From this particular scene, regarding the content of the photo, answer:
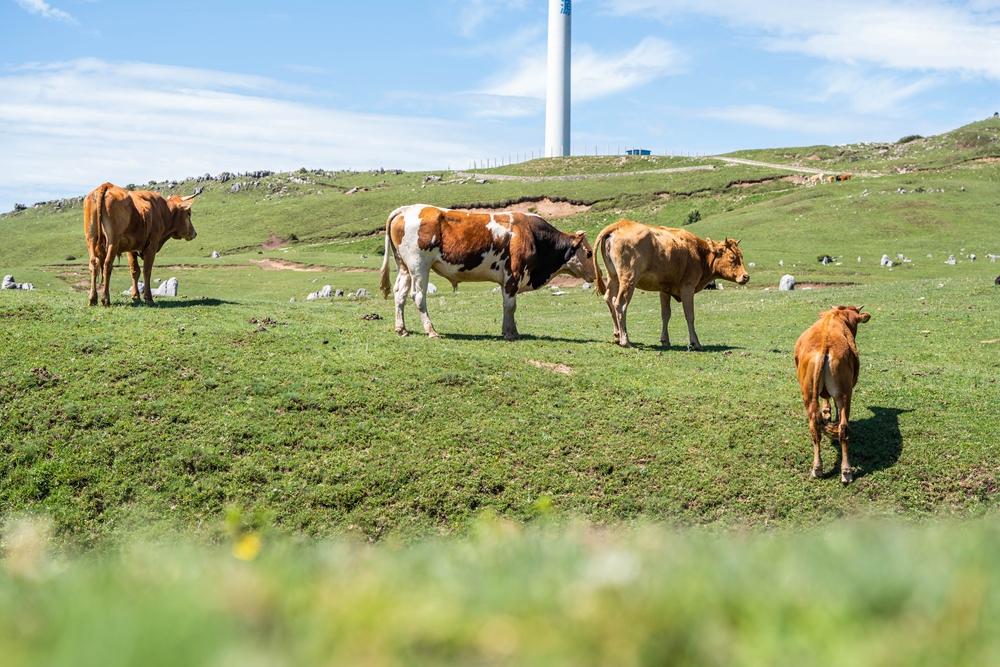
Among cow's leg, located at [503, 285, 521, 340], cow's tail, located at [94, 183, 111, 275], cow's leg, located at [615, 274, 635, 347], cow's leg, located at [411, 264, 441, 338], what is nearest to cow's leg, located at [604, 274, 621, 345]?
cow's leg, located at [615, 274, 635, 347]

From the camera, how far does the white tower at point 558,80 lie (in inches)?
5714

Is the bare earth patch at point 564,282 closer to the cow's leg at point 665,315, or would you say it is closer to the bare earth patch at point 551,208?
the cow's leg at point 665,315

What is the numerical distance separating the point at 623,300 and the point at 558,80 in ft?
451

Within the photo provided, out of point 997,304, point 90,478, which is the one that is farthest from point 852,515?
point 997,304

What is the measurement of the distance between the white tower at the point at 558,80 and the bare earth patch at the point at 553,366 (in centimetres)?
13978

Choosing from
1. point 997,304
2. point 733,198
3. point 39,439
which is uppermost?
point 733,198

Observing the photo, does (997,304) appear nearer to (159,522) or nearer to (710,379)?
(710,379)

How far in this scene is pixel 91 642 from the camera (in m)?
1.87

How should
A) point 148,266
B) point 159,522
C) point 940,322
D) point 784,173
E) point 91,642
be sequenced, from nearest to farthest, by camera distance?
point 91,642 < point 159,522 < point 148,266 < point 940,322 < point 784,173

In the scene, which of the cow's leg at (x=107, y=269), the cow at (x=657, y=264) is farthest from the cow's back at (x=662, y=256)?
the cow's leg at (x=107, y=269)

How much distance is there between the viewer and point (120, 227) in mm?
19125

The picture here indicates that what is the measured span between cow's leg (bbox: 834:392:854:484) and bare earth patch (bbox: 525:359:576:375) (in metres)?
5.60

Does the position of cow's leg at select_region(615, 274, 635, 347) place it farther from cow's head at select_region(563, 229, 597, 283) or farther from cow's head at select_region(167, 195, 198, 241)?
cow's head at select_region(167, 195, 198, 241)

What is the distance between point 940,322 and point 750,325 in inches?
230
